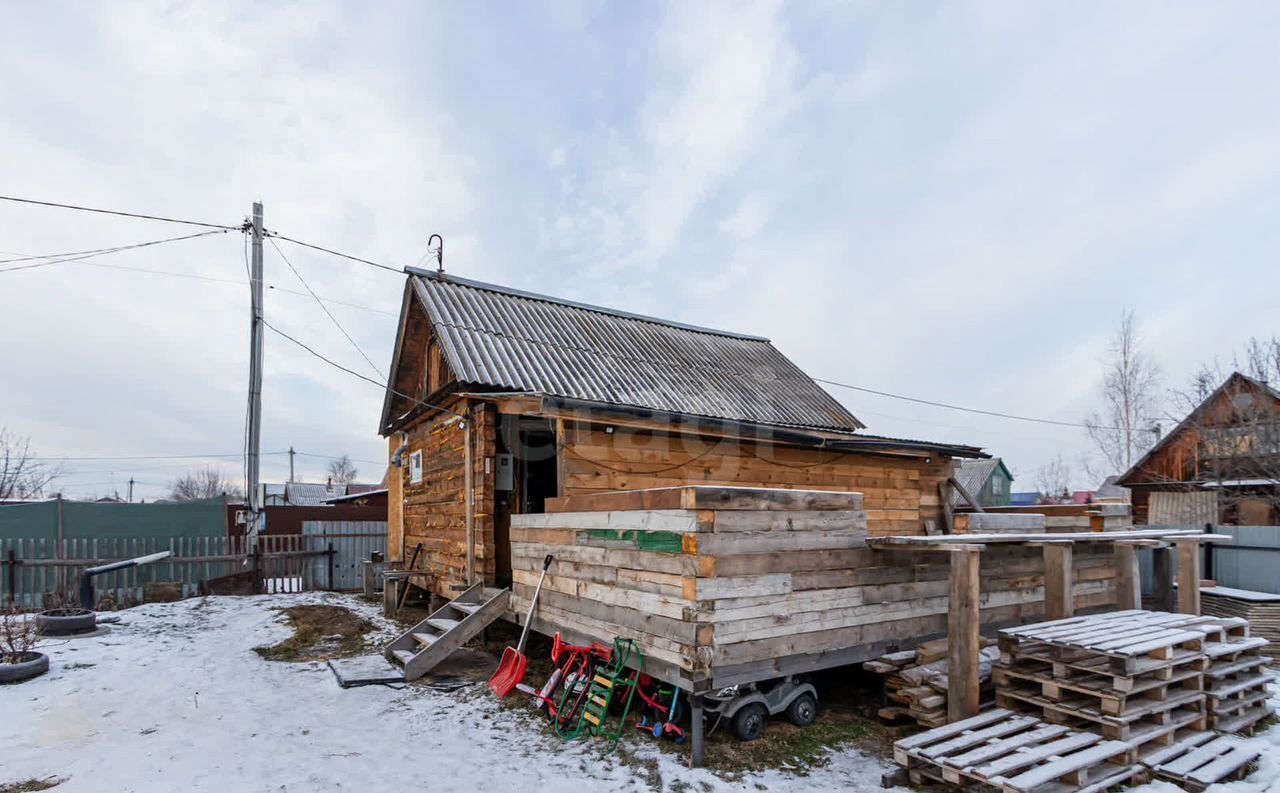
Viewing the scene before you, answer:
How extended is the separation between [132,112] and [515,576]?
8774 mm

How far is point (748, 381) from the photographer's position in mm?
14562

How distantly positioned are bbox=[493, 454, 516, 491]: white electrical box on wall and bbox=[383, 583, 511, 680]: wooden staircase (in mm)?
1621

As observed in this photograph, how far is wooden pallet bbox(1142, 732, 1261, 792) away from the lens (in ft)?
14.8

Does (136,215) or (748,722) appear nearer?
(748,722)

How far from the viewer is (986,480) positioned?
41.9m

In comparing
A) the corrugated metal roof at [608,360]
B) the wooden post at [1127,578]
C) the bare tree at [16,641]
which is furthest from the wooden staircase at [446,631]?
the wooden post at [1127,578]

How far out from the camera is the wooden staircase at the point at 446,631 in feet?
23.7

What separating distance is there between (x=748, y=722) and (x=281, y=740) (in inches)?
150

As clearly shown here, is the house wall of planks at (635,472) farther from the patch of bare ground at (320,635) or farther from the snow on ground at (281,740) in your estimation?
the snow on ground at (281,740)

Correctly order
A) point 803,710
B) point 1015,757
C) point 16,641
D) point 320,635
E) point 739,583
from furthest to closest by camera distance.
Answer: point 320,635
point 16,641
point 803,710
point 739,583
point 1015,757

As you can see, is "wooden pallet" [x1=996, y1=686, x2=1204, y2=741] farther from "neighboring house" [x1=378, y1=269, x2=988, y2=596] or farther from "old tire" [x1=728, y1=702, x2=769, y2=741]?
"neighboring house" [x1=378, y1=269, x2=988, y2=596]

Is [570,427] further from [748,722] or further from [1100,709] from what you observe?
[1100,709]

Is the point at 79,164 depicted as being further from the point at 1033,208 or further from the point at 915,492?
the point at 1033,208

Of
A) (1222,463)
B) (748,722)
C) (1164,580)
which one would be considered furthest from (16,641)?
(1222,463)
